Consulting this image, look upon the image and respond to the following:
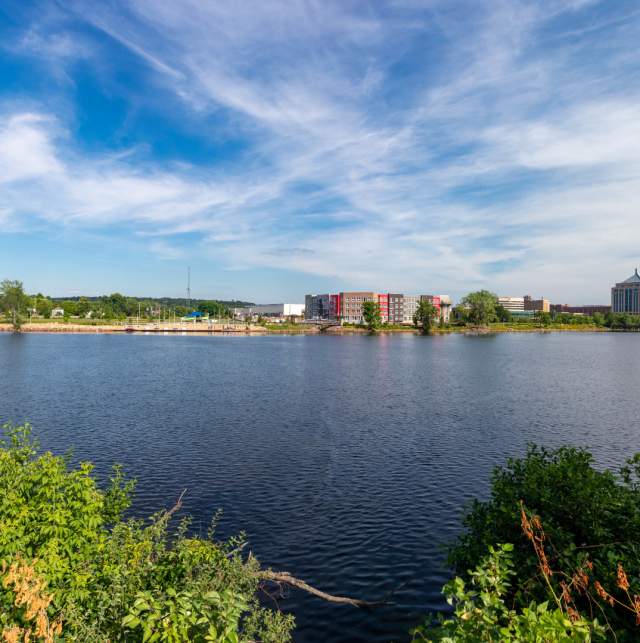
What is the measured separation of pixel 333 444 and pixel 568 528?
29.9 metres

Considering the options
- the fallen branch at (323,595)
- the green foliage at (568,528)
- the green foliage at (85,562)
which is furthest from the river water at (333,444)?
the green foliage at (85,562)

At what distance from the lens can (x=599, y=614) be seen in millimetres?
13000

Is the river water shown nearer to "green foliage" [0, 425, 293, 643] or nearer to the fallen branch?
the fallen branch

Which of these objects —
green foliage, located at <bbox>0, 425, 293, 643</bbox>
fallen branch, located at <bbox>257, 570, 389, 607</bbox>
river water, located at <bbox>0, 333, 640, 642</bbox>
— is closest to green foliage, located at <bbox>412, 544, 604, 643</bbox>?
green foliage, located at <bbox>0, 425, 293, 643</bbox>

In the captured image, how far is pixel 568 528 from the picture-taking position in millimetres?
16078

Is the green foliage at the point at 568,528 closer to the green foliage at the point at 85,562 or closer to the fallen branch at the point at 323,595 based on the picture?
the fallen branch at the point at 323,595

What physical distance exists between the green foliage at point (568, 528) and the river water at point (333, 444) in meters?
6.19

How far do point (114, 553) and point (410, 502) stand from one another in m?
20.8

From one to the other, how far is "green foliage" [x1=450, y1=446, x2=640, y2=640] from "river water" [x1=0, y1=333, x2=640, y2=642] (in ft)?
20.3

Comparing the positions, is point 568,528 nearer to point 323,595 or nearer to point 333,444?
point 323,595

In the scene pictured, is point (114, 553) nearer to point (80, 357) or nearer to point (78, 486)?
point (78, 486)

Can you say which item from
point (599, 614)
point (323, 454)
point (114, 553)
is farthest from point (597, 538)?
point (323, 454)

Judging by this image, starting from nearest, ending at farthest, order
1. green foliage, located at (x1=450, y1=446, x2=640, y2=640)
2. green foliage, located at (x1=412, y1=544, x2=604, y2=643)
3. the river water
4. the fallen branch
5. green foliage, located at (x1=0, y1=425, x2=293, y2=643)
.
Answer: green foliage, located at (x1=412, y1=544, x2=604, y2=643), green foliage, located at (x1=0, y1=425, x2=293, y2=643), green foliage, located at (x1=450, y1=446, x2=640, y2=640), the fallen branch, the river water

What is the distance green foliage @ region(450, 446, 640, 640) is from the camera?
42.4ft
